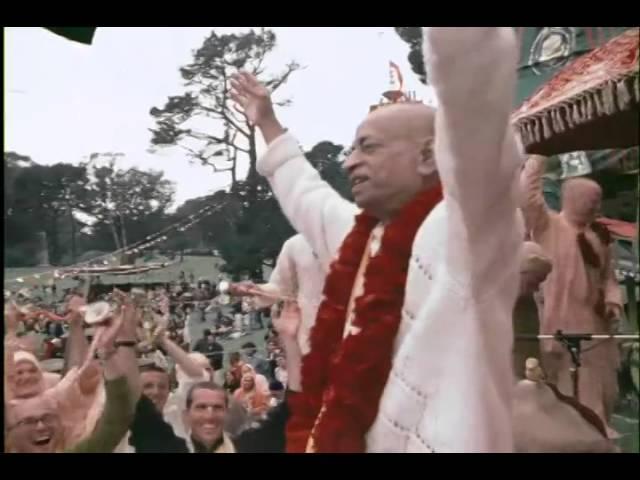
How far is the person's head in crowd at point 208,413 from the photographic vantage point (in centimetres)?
277

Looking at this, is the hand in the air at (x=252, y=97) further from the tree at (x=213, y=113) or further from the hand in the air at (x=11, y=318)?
the hand in the air at (x=11, y=318)

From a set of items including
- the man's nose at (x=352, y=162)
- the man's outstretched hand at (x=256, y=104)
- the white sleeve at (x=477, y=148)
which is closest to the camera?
the white sleeve at (x=477, y=148)

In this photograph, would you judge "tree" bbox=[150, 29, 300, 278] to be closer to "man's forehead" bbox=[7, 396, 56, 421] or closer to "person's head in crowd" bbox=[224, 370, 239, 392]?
"person's head in crowd" bbox=[224, 370, 239, 392]

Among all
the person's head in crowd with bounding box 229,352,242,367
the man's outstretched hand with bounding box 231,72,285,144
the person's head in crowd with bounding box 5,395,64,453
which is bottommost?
the person's head in crowd with bounding box 5,395,64,453

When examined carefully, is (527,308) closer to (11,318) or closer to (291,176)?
(291,176)

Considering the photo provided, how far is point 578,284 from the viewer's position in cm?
264

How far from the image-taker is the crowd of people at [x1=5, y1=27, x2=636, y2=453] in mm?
2398

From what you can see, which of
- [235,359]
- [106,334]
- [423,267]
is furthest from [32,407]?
[423,267]

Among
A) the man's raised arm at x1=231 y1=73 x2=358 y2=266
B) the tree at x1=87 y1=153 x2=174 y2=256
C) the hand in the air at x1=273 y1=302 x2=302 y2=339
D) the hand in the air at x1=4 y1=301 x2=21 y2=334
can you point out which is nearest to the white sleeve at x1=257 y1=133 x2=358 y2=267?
the man's raised arm at x1=231 y1=73 x2=358 y2=266

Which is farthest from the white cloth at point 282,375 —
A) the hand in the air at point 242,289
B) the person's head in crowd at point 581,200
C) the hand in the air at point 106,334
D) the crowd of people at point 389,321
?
the person's head in crowd at point 581,200

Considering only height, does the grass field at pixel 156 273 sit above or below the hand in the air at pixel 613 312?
above

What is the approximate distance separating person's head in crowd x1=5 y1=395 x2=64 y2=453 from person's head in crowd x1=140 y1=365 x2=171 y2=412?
277mm

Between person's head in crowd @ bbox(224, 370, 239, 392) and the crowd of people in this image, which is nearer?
the crowd of people

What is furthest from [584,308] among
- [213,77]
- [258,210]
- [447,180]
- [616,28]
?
[213,77]
